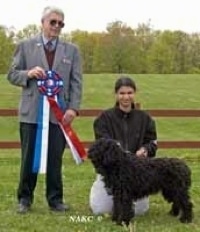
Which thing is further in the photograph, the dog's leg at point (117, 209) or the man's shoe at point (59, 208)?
the man's shoe at point (59, 208)

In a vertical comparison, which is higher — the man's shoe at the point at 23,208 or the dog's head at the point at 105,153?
the dog's head at the point at 105,153

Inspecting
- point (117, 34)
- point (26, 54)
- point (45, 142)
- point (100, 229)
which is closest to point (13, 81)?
point (26, 54)

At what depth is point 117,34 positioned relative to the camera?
179 ft

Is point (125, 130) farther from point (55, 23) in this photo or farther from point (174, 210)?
point (55, 23)

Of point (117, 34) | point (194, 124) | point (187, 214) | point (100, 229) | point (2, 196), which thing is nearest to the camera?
point (100, 229)

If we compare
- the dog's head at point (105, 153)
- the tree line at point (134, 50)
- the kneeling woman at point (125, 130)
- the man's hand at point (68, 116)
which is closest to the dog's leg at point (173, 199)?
the kneeling woman at point (125, 130)

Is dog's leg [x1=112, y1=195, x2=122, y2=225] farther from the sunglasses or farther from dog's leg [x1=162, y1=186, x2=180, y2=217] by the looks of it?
the sunglasses

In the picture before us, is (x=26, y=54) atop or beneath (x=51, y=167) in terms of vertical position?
atop

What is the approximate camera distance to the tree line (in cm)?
5231

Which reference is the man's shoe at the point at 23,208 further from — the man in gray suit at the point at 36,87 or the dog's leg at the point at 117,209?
the dog's leg at the point at 117,209

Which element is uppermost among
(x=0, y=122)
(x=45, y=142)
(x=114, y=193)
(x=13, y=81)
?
(x=13, y=81)

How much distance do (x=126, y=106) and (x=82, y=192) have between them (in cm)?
193

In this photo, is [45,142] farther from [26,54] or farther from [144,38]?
[144,38]

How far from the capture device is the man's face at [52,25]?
612 centimetres
